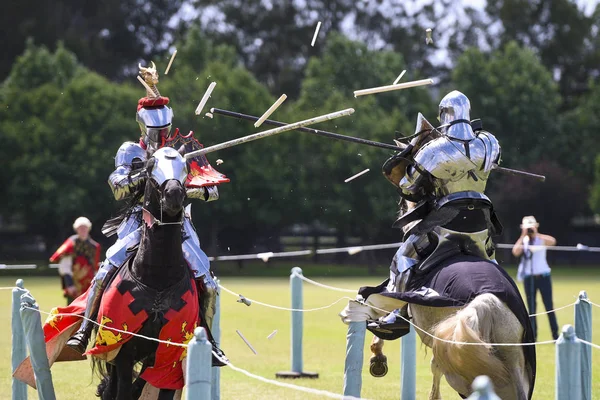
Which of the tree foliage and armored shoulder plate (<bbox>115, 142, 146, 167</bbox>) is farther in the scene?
the tree foliage

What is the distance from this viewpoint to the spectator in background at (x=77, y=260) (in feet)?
49.8

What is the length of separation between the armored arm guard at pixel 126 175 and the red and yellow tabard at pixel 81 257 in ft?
24.9

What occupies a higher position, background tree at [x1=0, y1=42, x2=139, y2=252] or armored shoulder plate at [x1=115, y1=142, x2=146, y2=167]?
background tree at [x1=0, y1=42, x2=139, y2=252]

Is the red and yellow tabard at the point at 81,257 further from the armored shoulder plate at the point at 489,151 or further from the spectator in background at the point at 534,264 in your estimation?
the armored shoulder plate at the point at 489,151

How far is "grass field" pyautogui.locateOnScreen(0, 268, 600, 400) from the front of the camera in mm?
10258

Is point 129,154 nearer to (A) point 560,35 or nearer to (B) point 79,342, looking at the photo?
(B) point 79,342

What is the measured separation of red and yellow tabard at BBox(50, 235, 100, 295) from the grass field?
134 cm

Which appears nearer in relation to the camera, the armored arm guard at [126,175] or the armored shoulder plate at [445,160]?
the armored shoulder plate at [445,160]

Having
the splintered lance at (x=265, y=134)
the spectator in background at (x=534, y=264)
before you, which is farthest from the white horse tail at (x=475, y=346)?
the spectator in background at (x=534, y=264)

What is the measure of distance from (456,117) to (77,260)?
922cm

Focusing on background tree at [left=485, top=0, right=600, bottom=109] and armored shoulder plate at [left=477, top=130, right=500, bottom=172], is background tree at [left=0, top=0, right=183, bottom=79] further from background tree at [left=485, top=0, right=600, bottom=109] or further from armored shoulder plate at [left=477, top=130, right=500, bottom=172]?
armored shoulder plate at [left=477, top=130, right=500, bottom=172]

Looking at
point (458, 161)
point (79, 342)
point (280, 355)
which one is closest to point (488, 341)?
point (458, 161)

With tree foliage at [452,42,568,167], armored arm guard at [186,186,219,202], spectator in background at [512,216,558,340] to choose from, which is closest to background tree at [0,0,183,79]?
tree foliage at [452,42,568,167]

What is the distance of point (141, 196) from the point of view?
7742mm
